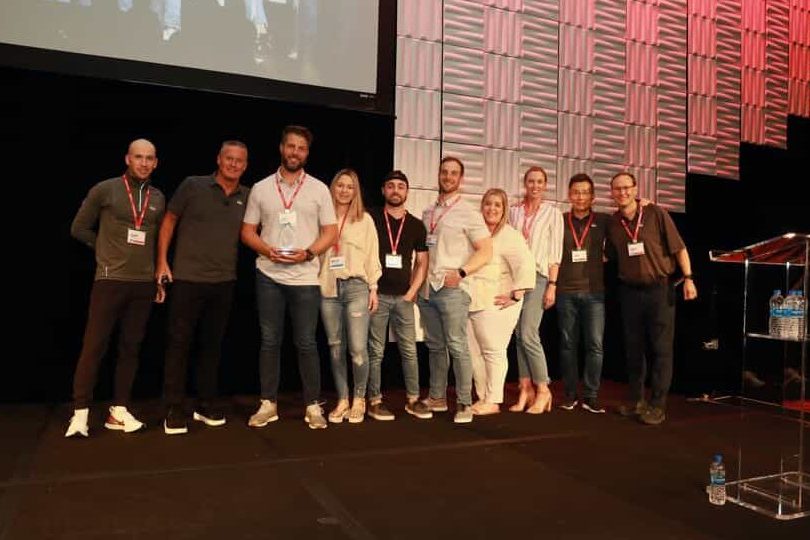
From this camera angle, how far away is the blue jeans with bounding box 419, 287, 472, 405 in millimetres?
3768

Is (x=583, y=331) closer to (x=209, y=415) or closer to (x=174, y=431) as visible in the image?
(x=209, y=415)

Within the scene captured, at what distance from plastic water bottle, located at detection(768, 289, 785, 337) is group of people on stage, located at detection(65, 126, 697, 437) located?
3.89 feet

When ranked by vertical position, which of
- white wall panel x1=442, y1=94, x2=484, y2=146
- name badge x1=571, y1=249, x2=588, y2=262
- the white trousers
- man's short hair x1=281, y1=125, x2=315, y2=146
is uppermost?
white wall panel x1=442, y1=94, x2=484, y2=146

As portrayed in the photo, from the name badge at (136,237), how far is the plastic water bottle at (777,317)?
2963 mm

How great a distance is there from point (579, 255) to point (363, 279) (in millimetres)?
1451

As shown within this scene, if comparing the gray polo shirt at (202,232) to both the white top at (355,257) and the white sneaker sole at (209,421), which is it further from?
the white sneaker sole at (209,421)

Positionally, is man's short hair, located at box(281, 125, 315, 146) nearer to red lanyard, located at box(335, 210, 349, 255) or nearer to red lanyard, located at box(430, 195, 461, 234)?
red lanyard, located at box(335, 210, 349, 255)

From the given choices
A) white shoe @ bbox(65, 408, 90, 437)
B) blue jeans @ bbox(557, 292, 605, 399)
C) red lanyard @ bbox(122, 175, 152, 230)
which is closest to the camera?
white shoe @ bbox(65, 408, 90, 437)

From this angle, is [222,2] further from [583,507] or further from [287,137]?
[583,507]

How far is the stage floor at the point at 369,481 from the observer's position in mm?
2117

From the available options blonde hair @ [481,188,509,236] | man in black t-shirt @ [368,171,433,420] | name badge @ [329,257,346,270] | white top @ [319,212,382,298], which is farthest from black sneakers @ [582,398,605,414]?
name badge @ [329,257,346,270]

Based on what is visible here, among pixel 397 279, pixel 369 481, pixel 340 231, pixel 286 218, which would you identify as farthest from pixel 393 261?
pixel 369 481

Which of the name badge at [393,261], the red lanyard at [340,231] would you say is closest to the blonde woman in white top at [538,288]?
the name badge at [393,261]

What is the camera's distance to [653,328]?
151 inches
